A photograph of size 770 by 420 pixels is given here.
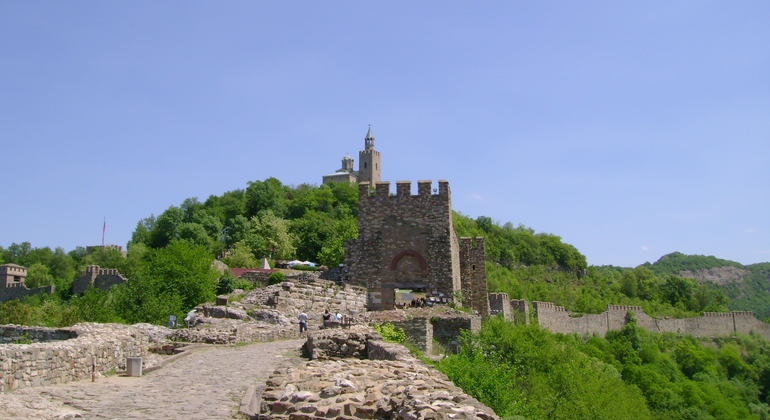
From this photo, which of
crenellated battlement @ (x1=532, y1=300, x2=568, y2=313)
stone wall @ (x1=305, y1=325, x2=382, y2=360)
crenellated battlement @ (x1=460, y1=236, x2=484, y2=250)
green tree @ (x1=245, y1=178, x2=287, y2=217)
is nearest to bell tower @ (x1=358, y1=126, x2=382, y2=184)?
green tree @ (x1=245, y1=178, x2=287, y2=217)

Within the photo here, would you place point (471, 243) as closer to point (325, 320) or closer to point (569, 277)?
point (325, 320)

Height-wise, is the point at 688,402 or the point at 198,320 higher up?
the point at 198,320

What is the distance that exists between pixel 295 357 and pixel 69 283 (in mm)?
62757

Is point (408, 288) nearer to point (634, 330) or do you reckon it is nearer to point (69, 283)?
point (634, 330)

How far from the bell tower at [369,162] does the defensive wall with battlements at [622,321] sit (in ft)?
206

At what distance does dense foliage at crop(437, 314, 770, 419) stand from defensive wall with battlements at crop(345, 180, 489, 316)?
10.9 feet

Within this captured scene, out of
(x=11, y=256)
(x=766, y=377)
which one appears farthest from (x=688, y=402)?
(x=11, y=256)

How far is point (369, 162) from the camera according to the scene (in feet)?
388

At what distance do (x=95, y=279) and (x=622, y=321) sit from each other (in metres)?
46.0

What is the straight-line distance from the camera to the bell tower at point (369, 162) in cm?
11775

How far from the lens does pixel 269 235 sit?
200 ft

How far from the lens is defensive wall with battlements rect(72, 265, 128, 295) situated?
58.2 m

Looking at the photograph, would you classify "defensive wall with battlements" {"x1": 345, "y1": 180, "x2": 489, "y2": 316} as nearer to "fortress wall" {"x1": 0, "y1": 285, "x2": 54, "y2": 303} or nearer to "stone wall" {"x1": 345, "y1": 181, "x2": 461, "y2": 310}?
"stone wall" {"x1": 345, "y1": 181, "x2": 461, "y2": 310}

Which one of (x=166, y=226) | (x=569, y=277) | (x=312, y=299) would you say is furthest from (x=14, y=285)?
(x=312, y=299)
